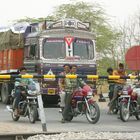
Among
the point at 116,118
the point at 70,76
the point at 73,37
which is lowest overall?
the point at 116,118

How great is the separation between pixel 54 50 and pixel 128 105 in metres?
7.06

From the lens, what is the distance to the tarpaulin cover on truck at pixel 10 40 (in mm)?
24109

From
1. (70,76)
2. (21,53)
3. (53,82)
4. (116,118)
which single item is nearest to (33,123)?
(70,76)

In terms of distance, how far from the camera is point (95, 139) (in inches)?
416

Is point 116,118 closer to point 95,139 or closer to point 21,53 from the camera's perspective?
point 95,139

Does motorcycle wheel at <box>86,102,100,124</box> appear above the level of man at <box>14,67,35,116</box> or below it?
below

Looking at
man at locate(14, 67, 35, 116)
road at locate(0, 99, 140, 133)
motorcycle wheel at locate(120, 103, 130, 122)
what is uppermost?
man at locate(14, 67, 35, 116)

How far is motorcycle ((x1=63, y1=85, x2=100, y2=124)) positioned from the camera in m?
14.5

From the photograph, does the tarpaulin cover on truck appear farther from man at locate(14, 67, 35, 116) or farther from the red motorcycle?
the red motorcycle

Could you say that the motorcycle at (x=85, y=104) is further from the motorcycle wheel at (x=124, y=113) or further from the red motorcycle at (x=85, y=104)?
the motorcycle wheel at (x=124, y=113)

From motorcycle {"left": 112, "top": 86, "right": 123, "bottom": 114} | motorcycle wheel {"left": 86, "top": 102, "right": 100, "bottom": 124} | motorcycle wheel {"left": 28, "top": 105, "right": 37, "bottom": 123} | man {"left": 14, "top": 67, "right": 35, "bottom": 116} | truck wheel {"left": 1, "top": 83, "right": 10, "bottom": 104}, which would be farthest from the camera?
truck wheel {"left": 1, "top": 83, "right": 10, "bottom": 104}

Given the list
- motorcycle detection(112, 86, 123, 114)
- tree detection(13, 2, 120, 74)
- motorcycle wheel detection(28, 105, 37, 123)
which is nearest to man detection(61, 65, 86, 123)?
motorcycle wheel detection(28, 105, 37, 123)

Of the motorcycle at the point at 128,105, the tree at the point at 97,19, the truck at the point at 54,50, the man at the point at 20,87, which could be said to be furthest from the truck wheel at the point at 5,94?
the tree at the point at 97,19

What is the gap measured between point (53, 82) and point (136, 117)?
6.16 meters
